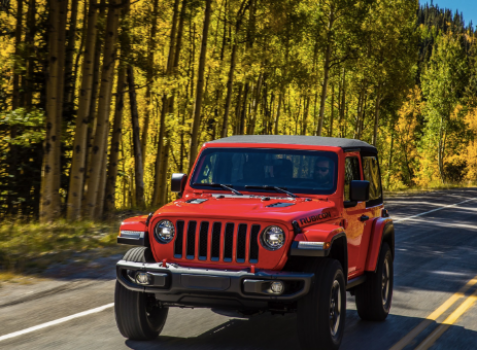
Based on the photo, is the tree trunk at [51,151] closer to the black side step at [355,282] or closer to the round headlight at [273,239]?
the black side step at [355,282]

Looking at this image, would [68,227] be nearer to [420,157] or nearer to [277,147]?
[277,147]

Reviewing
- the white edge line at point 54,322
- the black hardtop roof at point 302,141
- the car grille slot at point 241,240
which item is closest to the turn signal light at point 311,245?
the car grille slot at point 241,240

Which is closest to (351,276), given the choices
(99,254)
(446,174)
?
(99,254)

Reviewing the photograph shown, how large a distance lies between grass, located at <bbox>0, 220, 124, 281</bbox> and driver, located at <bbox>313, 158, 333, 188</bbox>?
15.9 ft

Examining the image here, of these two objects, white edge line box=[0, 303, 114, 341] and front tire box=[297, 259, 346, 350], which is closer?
front tire box=[297, 259, 346, 350]

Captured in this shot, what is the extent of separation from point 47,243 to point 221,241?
7.23m

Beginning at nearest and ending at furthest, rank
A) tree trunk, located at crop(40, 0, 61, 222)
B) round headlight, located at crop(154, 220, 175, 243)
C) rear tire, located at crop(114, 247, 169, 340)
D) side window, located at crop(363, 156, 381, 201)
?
round headlight, located at crop(154, 220, 175, 243) < rear tire, located at crop(114, 247, 169, 340) < side window, located at crop(363, 156, 381, 201) < tree trunk, located at crop(40, 0, 61, 222)

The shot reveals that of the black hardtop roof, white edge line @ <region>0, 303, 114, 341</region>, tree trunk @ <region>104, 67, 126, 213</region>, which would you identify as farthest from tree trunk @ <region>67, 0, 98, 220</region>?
the black hardtop roof

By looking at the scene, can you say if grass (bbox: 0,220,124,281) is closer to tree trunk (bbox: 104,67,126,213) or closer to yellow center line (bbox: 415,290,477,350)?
yellow center line (bbox: 415,290,477,350)

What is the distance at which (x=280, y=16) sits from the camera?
25781 millimetres

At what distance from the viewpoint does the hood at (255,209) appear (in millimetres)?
5609

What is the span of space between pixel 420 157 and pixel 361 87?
127ft

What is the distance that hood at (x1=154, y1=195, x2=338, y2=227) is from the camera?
18.4ft

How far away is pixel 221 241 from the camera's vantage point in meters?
5.53
